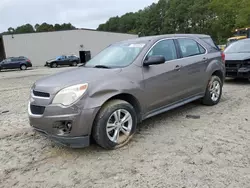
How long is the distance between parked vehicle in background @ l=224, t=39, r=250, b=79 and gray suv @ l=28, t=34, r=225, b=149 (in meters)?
3.09

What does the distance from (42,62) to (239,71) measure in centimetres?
3309

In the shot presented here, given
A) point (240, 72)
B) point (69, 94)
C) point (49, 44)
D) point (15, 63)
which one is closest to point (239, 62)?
point (240, 72)

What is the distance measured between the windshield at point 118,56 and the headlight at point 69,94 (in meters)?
0.95

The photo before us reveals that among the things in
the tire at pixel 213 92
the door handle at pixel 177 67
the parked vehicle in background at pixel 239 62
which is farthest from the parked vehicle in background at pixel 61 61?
the door handle at pixel 177 67

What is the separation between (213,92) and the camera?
568 cm

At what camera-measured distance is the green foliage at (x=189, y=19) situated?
47.6 m

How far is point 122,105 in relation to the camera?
12.0 feet

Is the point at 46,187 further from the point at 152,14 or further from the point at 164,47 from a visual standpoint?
the point at 152,14

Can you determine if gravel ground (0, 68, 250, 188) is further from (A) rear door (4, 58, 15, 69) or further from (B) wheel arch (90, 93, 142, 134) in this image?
(A) rear door (4, 58, 15, 69)

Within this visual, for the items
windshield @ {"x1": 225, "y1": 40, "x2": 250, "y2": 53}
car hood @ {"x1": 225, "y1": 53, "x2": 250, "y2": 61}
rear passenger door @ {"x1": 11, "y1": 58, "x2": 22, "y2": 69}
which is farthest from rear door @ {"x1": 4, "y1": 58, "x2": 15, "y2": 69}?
car hood @ {"x1": 225, "y1": 53, "x2": 250, "y2": 61}

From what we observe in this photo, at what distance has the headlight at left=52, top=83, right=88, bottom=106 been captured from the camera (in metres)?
3.28

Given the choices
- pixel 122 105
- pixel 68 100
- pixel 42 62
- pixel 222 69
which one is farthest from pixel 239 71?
pixel 42 62

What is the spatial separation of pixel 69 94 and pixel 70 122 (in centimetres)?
37

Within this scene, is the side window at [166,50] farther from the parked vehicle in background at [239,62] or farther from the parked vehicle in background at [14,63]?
the parked vehicle in background at [14,63]
